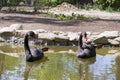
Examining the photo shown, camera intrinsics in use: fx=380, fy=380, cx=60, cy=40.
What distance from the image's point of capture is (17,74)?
9961 mm

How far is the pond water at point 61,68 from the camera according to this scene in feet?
31.9

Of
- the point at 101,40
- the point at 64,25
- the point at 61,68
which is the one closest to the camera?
the point at 61,68

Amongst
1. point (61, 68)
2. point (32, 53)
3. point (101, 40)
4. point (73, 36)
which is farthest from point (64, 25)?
point (61, 68)

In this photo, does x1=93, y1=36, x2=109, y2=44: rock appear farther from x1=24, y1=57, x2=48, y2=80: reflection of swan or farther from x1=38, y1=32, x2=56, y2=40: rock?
x1=24, y1=57, x2=48, y2=80: reflection of swan

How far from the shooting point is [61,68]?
1088cm

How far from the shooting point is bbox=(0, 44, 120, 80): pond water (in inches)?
383

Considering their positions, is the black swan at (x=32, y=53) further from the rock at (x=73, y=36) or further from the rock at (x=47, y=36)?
the rock at (x=73, y=36)

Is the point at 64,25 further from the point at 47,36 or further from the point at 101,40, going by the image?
the point at 101,40

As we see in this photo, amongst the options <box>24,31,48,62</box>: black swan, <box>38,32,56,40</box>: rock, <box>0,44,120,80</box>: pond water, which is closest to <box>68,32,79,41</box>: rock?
<box>38,32,56,40</box>: rock

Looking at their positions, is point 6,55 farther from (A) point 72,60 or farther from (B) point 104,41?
(B) point 104,41

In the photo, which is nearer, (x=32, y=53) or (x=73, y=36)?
(x=32, y=53)

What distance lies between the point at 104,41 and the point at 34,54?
3.82 metres

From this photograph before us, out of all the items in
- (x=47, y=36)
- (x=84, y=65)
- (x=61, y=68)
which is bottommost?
(x=84, y=65)

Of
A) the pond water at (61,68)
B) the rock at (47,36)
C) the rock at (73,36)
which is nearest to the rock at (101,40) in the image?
the rock at (73,36)
